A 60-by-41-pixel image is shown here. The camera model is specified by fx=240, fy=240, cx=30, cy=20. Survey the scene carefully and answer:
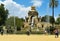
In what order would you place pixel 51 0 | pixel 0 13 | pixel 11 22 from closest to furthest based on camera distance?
pixel 51 0 < pixel 0 13 < pixel 11 22

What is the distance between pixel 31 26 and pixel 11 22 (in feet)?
179

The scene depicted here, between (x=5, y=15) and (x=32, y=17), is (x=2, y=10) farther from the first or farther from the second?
(x=32, y=17)

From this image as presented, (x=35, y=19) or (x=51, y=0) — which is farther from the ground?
(x=51, y=0)

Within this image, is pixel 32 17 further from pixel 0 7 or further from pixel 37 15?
pixel 0 7

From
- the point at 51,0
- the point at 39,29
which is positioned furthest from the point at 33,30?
the point at 51,0

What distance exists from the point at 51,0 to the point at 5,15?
29.8m

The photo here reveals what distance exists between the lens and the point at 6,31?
2975 inches

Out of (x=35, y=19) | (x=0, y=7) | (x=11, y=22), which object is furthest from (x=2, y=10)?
(x=35, y=19)

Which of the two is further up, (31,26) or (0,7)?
(0,7)

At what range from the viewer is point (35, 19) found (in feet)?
273

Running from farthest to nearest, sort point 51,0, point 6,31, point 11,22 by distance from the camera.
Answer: point 11,22, point 51,0, point 6,31

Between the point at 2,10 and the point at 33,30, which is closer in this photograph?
the point at 33,30

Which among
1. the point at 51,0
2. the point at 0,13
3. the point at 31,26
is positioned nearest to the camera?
the point at 31,26

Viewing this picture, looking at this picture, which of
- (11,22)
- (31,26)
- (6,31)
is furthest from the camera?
(11,22)
